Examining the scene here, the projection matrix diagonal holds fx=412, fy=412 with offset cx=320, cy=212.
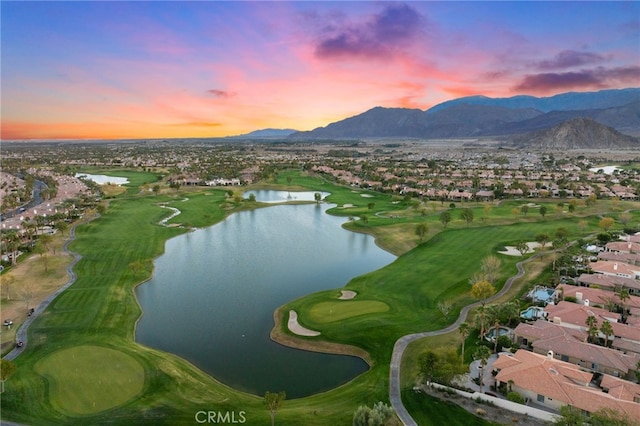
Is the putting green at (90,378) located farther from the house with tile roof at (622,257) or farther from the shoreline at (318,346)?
the house with tile roof at (622,257)

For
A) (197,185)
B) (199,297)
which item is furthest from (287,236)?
(197,185)

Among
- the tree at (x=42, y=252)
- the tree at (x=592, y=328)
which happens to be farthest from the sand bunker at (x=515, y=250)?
the tree at (x=42, y=252)

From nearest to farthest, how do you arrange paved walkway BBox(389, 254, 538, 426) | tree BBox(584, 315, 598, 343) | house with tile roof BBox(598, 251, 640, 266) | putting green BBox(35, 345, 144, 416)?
paved walkway BBox(389, 254, 538, 426)
putting green BBox(35, 345, 144, 416)
tree BBox(584, 315, 598, 343)
house with tile roof BBox(598, 251, 640, 266)

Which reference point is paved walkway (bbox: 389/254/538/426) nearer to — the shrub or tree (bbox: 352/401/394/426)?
tree (bbox: 352/401/394/426)

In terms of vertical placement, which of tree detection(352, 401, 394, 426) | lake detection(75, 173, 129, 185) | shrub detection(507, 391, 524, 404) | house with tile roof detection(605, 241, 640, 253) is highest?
lake detection(75, 173, 129, 185)

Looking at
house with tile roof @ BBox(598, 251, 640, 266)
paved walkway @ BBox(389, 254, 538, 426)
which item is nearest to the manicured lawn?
paved walkway @ BBox(389, 254, 538, 426)

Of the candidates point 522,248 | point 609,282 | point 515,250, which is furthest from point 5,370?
point 515,250

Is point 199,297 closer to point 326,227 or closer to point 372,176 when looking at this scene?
point 326,227
